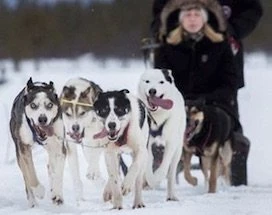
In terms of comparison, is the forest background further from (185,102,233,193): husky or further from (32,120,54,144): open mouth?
(32,120,54,144): open mouth

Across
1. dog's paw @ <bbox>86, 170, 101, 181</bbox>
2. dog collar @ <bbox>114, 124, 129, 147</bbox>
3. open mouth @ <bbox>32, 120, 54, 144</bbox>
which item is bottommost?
dog's paw @ <bbox>86, 170, 101, 181</bbox>

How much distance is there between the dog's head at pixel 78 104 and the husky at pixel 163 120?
28cm

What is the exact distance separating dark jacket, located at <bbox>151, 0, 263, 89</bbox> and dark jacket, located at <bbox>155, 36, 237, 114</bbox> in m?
0.30

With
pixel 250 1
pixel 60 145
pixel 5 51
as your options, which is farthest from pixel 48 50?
pixel 60 145

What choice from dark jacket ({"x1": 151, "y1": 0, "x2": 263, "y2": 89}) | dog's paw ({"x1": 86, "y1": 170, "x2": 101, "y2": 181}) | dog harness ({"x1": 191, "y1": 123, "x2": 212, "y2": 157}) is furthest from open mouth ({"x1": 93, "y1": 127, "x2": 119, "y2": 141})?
dark jacket ({"x1": 151, "y1": 0, "x2": 263, "y2": 89})

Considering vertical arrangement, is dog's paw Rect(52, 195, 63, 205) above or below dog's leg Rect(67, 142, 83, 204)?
below

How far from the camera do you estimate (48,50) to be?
22688 millimetres

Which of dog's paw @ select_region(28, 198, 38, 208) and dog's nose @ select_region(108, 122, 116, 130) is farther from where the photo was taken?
dog's paw @ select_region(28, 198, 38, 208)

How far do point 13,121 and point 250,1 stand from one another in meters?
2.17

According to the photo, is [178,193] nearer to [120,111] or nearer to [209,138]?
[209,138]

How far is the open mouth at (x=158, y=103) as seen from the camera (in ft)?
16.5

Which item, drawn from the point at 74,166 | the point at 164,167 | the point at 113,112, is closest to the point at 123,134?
the point at 113,112

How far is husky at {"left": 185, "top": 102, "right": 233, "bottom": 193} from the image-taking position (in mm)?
5648

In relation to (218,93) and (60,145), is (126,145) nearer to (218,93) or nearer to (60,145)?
(60,145)
